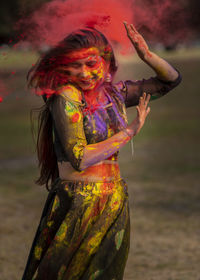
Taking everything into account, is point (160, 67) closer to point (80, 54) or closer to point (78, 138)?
point (80, 54)

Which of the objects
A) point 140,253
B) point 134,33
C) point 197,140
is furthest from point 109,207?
point 197,140

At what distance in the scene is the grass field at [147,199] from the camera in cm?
612

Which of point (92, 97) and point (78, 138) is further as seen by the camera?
point (92, 97)

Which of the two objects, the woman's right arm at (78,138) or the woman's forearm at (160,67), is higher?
the woman's forearm at (160,67)

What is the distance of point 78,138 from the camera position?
3.32m

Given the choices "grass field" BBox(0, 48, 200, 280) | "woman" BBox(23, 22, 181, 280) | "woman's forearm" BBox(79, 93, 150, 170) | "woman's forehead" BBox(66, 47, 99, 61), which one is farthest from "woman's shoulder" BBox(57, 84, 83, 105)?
"grass field" BBox(0, 48, 200, 280)

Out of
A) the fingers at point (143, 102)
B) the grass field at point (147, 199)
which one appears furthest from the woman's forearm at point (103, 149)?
the grass field at point (147, 199)

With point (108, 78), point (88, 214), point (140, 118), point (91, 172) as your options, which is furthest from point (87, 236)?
point (108, 78)

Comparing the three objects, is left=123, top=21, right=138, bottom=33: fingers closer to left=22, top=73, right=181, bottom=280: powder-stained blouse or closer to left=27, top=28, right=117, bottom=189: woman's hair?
left=27, top=28, right=117, bottom=189: woman's hair

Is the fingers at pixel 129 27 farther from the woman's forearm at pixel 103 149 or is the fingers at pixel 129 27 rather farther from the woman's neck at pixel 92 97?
the woman's forearm at pixel 103 149

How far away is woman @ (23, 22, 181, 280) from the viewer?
336cm

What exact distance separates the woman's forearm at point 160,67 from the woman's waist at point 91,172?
21.5 inches

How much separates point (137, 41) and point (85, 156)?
684 mm

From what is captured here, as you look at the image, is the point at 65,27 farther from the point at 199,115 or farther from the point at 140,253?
the point at 199,115
